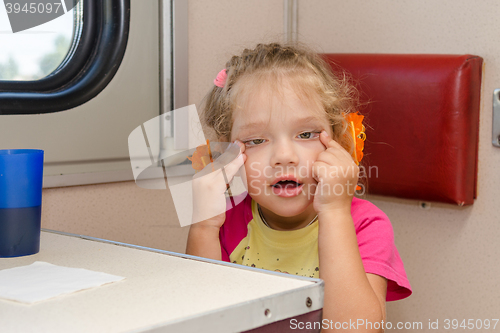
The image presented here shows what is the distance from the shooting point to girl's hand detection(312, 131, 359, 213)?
94 cm

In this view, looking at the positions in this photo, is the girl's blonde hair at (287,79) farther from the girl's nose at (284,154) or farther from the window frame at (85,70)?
the window frame at (85,70)

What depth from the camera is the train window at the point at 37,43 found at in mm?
1177

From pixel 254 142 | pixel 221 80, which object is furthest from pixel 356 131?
pixel 221 80

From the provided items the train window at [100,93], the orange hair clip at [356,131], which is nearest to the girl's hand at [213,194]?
the orange hair clip at [356,131]

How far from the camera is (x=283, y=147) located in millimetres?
1013

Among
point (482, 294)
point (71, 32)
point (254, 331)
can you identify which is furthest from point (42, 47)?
point (482, 294)

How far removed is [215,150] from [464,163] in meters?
0.67

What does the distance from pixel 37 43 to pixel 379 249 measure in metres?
0.93

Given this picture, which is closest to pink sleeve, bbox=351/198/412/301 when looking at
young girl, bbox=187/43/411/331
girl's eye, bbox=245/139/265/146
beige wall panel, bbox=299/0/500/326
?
young girl, bbox=187/43/411/331

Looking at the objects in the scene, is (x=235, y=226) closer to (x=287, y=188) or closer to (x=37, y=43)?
(x=287, y=188)

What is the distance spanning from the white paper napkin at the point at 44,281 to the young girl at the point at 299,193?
0.41 metres

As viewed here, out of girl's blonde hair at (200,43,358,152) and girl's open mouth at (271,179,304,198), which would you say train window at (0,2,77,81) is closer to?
girl's blonde hair at (200,43,358,152)

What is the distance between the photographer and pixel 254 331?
1.74 ft

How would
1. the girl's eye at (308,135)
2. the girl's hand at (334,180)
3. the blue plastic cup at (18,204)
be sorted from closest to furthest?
1. the blue plastic cup at (18,204)
2. the girl's hand at (334,180)
3. the girl's eye at (308,135)
